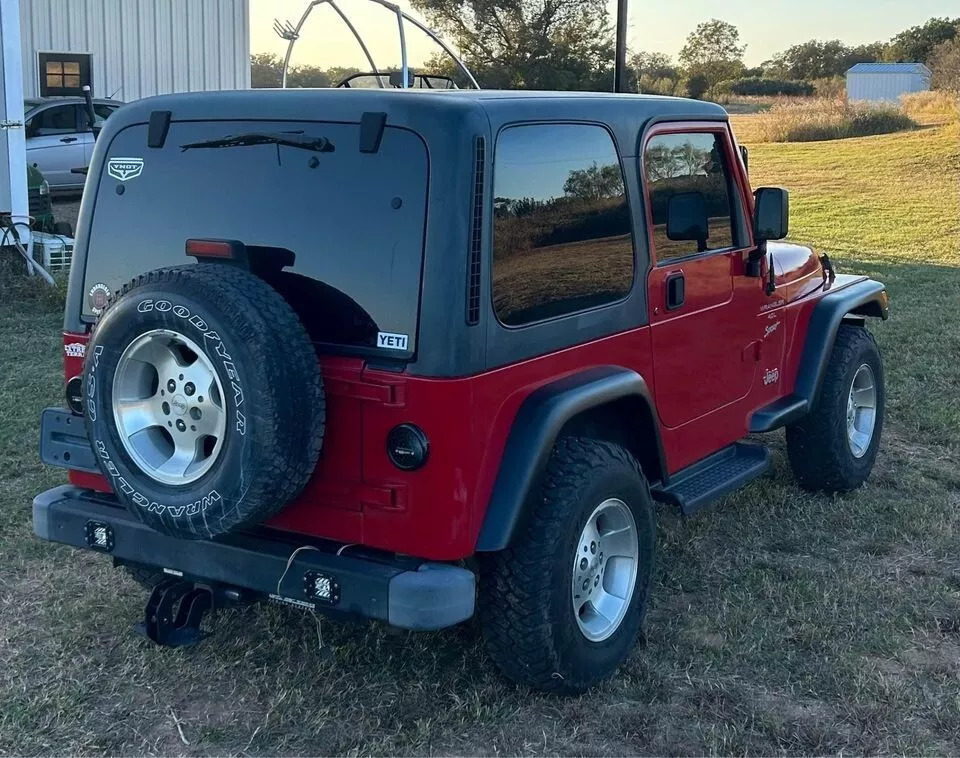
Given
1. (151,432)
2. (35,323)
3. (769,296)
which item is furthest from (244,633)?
(35,323)

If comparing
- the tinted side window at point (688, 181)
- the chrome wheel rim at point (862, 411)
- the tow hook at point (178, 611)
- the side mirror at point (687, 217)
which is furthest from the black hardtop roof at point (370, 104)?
the chrome wheel rim at point (862, 411)

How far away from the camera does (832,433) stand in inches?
217

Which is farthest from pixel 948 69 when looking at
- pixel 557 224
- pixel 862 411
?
pixel 557 224

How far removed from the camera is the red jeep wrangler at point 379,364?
3.21m

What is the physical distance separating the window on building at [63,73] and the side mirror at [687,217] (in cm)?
1644

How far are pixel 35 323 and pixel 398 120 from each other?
6.73 m

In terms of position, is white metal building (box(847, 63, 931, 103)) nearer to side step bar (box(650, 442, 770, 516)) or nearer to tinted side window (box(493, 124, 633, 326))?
side step bar (box(650, 442, 770, 516))

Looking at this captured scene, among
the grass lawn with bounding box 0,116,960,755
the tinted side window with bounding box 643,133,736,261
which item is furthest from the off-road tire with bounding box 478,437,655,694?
the tinted side window with bounding box 643,133,736,261

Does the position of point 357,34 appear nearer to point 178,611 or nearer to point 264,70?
point 178,611

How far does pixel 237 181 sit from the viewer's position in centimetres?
355

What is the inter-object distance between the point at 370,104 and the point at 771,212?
2139 mm

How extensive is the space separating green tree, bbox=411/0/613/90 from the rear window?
21.8 m

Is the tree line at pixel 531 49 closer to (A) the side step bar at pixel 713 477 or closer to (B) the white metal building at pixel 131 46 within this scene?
(B) the white metal building at pixel 131 46

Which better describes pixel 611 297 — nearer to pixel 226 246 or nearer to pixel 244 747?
pixel 226 246
